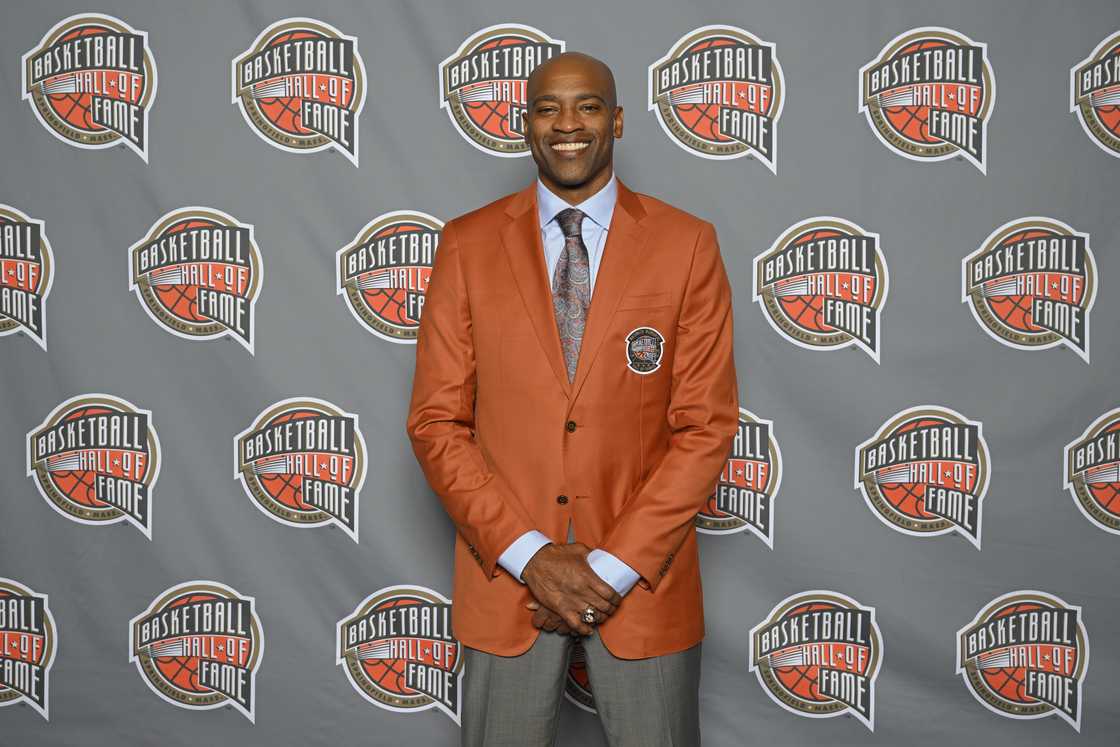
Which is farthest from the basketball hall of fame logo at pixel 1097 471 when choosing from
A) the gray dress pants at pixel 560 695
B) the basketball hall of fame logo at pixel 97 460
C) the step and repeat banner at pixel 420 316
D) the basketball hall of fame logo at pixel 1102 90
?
the basketball hall of fame logo at pixel 97 460

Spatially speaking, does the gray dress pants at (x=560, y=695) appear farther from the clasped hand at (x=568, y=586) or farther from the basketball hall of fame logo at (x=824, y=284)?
the basketball hall of fame logo at (x=824, y=284)

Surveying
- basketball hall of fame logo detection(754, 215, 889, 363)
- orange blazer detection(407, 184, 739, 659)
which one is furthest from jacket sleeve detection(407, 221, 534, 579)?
basketball hall of fame logo detection(754, 215, 889, 363)

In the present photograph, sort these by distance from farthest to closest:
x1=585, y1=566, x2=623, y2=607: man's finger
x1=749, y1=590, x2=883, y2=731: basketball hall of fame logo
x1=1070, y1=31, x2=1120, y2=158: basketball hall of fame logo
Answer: x1=749, y1=590, x2=883, y2=731: basketball hall of fame logo
x1=1070, y1=31, x2=1120, y2=158: basketball hall of fame logo
x1=585, y1=566, x2=623, y2=607: man's finger

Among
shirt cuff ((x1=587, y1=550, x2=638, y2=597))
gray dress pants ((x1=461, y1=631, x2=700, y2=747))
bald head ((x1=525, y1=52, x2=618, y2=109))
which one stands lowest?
gray dress pants ((x1=461, y1=631, x2=700, y2=747))

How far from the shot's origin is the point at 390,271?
2.26m

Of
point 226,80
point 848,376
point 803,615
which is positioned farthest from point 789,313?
point 226,80

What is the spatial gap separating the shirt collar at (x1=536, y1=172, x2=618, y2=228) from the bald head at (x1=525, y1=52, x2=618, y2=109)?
146 millimetres

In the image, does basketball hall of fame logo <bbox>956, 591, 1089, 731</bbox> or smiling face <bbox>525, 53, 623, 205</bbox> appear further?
basketball hall of fame logo <bbox>956, 591, 1089, 731</bbox>

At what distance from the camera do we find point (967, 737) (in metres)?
2.25

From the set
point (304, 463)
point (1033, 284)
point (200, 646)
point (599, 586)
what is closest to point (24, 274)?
point (304, 463)

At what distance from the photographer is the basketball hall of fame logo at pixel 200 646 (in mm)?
2328

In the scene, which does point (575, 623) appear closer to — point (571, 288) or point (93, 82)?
point (571, 288)

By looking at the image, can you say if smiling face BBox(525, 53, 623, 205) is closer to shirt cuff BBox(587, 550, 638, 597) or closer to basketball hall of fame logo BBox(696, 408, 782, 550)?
shirt cuff BBox(587, 550, 638, 597)

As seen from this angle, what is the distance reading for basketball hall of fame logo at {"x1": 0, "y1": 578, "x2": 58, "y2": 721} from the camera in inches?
93.2
